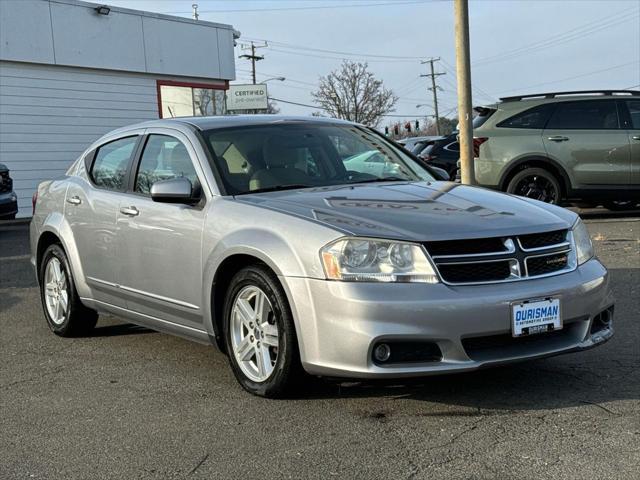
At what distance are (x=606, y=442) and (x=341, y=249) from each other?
1.49 metres

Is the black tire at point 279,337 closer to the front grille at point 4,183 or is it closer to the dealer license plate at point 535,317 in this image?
the dealer license plate at point 535,317

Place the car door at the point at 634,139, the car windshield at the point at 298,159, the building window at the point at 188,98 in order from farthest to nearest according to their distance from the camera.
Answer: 1. the building window at the point at 188,98
2. the car door at the point at 634,139
3. the car windshield at the point at 298,159

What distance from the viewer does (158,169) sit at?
528cm

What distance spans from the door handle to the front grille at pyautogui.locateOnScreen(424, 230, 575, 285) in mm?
2228

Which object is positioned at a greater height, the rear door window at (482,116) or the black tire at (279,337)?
the rear door window at (482,116)

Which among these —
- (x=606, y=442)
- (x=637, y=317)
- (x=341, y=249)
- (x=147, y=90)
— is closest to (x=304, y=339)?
(x=341, y=249)

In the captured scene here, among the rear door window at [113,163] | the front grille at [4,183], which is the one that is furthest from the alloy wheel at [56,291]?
the front grille at [4,183]

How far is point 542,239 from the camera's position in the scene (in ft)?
13.4

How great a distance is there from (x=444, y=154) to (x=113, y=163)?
1505 cm

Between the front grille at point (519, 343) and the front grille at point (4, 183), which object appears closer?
the front grille at point (519, 343)

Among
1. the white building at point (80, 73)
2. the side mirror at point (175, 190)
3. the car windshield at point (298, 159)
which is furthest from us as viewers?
the white building at point (80, 73)

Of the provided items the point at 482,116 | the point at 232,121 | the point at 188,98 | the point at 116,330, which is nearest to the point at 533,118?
the point at 482,116

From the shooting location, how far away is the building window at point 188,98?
2273cm

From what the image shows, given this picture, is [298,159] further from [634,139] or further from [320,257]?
[634,139]
